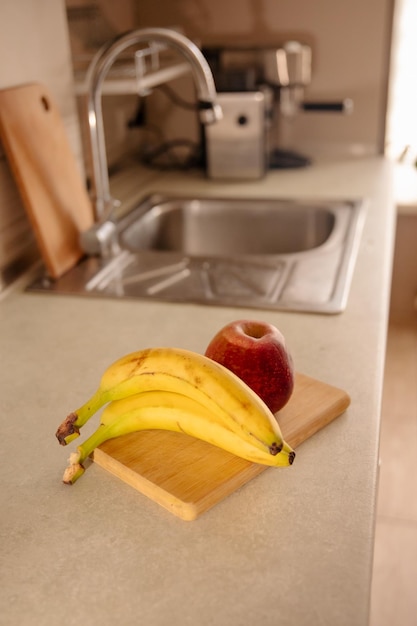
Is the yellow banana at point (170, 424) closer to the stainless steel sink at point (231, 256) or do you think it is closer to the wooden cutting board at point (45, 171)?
the stainless steel sink at point (231, 256)

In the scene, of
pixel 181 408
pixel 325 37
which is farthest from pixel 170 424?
pixel 325 37

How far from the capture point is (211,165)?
6.72ft

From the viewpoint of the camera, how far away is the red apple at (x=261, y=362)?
0.83m

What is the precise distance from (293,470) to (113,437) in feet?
0.71

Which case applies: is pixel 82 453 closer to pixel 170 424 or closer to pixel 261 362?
pixel 170 424

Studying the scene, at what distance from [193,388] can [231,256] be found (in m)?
0.74

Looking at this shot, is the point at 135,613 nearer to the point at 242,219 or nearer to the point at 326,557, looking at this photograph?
the point at 326,557

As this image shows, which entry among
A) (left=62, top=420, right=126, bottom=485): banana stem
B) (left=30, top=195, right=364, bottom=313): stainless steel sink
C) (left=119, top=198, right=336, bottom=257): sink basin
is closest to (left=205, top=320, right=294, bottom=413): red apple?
(left=62, top=420, right=126, bottom=485): banana stem

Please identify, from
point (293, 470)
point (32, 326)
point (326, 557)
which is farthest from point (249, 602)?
point (32, 326)

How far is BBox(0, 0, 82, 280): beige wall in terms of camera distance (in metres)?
1.32

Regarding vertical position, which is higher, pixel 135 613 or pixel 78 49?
pixel 78 49

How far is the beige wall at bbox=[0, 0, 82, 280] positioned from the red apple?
65cm

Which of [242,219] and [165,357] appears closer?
[165,357]

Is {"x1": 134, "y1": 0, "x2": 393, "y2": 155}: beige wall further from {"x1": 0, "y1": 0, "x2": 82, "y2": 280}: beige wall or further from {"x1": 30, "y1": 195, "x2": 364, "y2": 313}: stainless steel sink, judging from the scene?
{"x1": 0, "y1": 0, "x2": 82, "y2": 280}: beige wall
